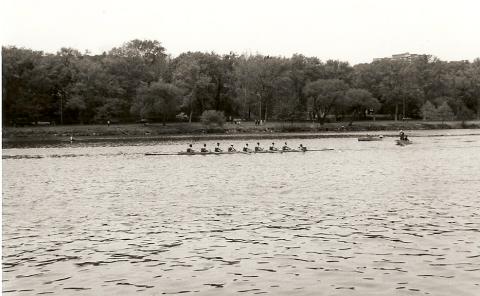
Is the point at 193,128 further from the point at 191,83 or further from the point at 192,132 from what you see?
the point at 191,83

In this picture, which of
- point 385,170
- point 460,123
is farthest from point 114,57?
point 385,170

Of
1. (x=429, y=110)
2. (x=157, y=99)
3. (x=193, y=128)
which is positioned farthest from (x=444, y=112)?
(x=157, y=99)

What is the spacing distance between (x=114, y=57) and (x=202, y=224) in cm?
12878

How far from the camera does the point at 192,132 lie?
142 m

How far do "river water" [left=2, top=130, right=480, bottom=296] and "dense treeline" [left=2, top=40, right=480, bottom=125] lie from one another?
83.2 m

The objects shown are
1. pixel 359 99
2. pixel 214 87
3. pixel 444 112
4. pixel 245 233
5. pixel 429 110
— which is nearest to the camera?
pixel 245 233

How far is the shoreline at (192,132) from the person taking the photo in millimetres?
124062

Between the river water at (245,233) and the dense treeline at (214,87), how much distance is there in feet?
273

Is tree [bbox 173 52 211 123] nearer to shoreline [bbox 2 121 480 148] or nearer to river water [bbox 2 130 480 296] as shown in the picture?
shoreline [bbox 2 121 480 148]

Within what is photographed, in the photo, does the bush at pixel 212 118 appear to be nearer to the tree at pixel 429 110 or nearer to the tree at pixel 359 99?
the tree at pixel 359 99

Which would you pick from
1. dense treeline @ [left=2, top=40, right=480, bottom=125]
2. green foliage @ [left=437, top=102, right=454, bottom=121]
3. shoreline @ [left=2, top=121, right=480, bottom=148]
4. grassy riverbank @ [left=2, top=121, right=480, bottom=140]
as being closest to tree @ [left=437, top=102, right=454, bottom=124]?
green foliage @ [left=437, top=102, right=454, bottom=121]

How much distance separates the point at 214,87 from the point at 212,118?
662 inches

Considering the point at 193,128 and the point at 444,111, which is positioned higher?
the point at 444,111

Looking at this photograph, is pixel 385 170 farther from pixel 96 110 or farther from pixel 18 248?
pixel 96 110
